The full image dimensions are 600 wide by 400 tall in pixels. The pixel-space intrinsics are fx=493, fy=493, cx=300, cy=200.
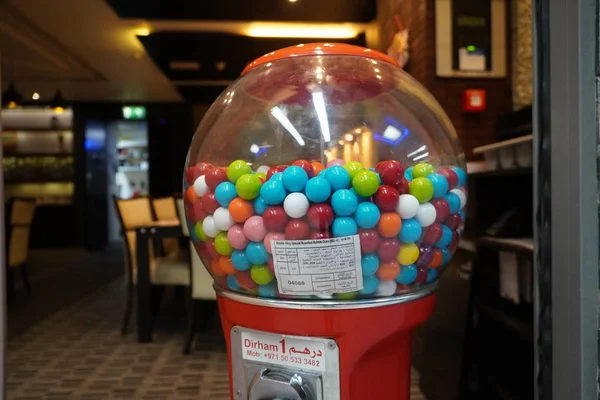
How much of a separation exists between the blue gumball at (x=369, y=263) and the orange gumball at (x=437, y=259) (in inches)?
6.6

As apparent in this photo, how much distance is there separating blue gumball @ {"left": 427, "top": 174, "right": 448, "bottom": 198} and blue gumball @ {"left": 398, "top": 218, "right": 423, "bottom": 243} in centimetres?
8

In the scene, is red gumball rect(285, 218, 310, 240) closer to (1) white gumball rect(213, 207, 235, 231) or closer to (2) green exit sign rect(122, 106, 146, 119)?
(1) white gumball rect(213, 207, 235, 231)

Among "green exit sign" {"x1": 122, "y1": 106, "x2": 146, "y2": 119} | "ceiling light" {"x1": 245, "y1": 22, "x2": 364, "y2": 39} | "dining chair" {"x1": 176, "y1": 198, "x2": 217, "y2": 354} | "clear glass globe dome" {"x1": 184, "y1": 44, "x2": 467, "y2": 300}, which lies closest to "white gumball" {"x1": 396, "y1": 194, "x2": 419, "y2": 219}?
"clear glass globe dome" {"x1": 184, "y1": 44, "x2": 467, "y2": 300}

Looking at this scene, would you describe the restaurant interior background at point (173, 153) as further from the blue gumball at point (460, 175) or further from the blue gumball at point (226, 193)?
the blue gumball at point (226, 193)

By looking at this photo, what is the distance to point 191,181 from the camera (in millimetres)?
1063

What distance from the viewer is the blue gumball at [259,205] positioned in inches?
35.0

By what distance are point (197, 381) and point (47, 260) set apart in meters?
5.90

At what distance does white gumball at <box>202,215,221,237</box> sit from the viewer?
962 millimetres

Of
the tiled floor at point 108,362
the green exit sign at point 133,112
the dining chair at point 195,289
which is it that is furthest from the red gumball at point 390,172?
the green exit sign at point 133,112

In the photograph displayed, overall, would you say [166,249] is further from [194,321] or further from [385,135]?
[385,135]

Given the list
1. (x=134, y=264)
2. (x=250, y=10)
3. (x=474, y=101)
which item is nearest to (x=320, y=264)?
(x=474, y=101)

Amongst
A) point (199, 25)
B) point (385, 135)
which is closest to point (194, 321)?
point (385, 135)

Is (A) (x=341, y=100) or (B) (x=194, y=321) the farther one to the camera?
(B) (x=194, y=321)

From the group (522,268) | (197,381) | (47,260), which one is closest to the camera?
(522,268)
